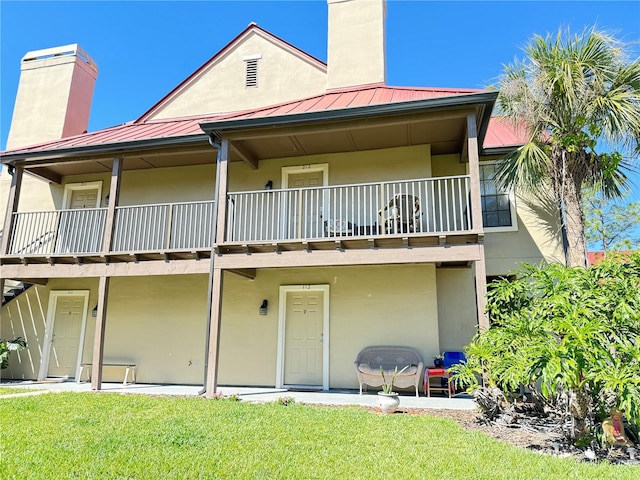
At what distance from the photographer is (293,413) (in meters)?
5.87

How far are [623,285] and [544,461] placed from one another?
79.8 inches

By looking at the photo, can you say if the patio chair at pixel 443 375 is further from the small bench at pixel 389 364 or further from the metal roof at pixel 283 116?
the metal roof at pixel 283 116

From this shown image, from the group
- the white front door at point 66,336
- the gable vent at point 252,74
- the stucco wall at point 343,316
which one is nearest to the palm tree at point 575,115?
the stucco wall at point 343,316

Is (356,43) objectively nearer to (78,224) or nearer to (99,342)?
(78,224)

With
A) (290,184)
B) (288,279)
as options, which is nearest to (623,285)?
(288,279)

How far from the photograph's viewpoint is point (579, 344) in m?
3.80

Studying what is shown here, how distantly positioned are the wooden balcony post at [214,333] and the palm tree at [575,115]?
244 inches

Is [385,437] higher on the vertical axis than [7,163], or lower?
lower

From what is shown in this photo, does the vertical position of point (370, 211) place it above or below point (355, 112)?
below

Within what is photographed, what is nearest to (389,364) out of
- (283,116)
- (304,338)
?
(304,338)

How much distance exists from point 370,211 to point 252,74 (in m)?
6.38

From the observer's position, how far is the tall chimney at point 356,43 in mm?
10703

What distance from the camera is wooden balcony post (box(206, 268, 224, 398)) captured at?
293 inches

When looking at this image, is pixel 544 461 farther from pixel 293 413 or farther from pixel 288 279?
pixel 288 279
